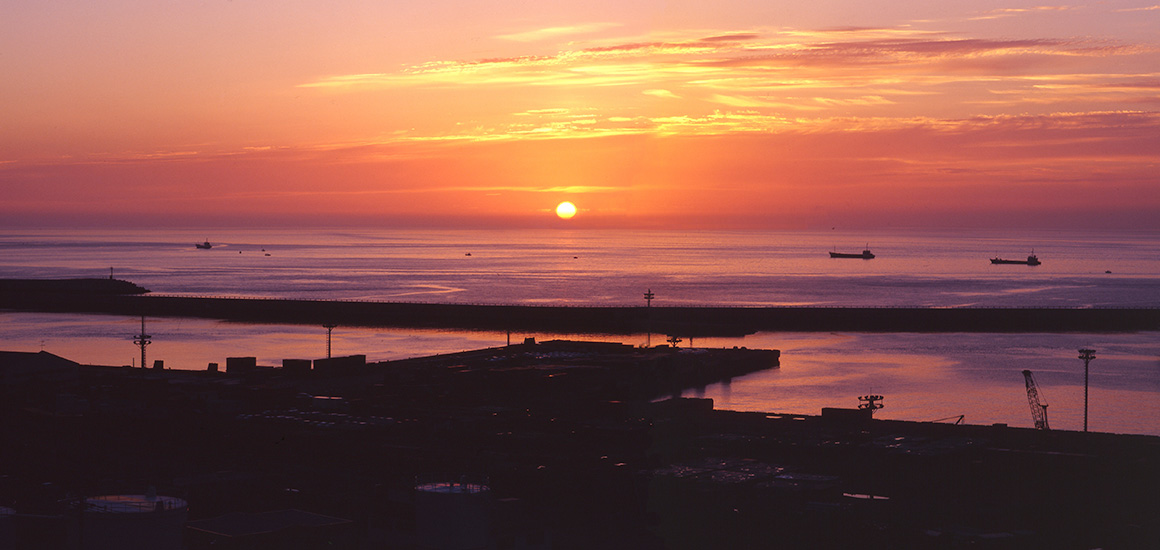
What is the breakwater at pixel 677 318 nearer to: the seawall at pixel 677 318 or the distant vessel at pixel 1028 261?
the seawall at pixel 677 318

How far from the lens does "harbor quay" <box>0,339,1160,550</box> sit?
52.7 feet

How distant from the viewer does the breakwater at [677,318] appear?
245 ft

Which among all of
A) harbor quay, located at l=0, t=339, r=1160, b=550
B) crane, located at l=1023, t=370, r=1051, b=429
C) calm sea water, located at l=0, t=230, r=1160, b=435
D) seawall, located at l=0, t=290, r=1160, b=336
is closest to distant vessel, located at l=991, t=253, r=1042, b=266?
calm sea water, located at l=0, t=230, r=1160, b=435

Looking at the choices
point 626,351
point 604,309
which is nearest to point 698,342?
point 604,309

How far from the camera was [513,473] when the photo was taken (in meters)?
19.8

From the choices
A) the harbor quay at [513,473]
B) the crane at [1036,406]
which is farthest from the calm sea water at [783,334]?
the harbor quay at [513,473]

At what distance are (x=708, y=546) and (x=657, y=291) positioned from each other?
311 ft

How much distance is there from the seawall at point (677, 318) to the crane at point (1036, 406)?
30.9 m

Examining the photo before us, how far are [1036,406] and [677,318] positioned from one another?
130 ft

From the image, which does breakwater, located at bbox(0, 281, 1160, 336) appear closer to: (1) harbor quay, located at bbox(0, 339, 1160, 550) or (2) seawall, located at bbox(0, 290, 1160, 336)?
(2) seawall, located at bbox(0, 290, 1160, 336)

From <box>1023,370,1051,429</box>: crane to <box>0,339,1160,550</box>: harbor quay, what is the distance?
8239 mm

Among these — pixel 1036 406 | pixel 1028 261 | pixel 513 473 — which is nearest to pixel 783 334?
pixel 1036 406

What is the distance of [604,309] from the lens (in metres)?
77.9

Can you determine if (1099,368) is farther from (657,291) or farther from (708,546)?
(657,291)
